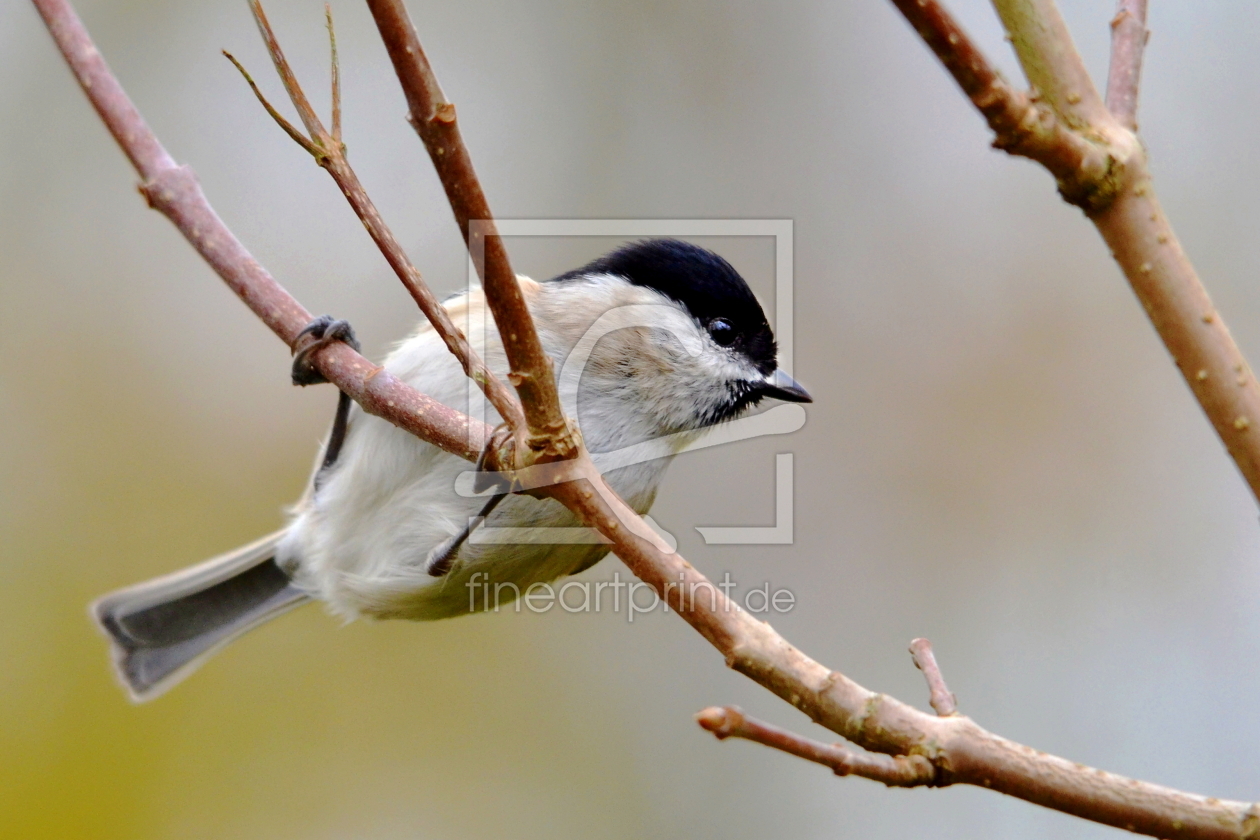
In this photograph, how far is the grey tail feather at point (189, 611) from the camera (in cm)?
258

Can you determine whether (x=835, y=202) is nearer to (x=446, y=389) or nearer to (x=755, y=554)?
(x=755, y=554)

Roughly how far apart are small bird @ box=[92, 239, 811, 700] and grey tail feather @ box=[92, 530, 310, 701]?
26cm

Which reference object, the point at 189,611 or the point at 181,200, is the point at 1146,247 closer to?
the point at 181,200

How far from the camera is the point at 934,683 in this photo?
108cm

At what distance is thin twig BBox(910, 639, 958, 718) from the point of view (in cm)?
101

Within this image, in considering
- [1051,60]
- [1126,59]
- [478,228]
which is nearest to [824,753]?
[478,228]

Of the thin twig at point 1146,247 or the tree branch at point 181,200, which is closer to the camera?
the thin twig at point 1146,247

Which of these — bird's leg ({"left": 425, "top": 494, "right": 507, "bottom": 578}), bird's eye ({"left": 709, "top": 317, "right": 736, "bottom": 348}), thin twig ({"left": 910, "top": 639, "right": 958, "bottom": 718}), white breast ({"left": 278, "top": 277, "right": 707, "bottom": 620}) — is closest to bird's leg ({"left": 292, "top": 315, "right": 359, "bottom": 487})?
white breast ({"left": 278, "top": 277, "right": 707, "bottom": 620})

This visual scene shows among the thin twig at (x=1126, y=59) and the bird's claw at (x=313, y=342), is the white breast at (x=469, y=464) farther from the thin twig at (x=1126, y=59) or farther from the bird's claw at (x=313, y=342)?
the thin twig at (x=1126, y=59)

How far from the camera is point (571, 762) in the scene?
3.91 meters

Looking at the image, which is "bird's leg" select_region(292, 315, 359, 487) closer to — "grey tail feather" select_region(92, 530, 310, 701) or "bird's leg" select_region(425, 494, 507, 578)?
"bird's leg" select_region(425, 494, 507, 578)

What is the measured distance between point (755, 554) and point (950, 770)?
8.85 feet

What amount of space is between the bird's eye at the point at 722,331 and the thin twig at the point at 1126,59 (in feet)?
3.41

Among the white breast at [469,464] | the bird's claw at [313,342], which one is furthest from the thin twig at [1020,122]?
the bird's claw at [313,342]
